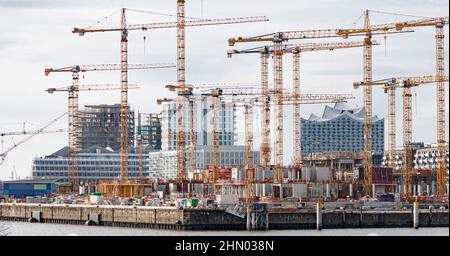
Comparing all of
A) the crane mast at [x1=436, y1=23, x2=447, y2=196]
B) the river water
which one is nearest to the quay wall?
the river water

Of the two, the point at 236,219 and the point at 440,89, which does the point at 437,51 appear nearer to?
the point at 440,89

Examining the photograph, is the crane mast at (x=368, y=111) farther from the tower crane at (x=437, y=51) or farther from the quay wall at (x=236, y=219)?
the quay wall at (x=236, y=219)

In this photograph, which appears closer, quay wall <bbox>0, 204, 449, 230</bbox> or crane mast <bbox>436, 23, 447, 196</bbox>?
quay wall <bbox>0, 204, 449, 230</bbox>

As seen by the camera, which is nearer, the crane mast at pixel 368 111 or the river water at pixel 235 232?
the river water at pixel 235 232

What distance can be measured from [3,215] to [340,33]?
54062mm

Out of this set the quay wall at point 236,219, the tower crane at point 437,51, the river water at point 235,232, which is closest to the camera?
the river water at point 235,232

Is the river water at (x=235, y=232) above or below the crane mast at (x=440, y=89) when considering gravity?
below

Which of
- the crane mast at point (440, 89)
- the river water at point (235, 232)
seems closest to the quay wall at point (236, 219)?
the river water at point (235, 232)

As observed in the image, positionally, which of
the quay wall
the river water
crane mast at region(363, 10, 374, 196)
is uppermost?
crane mast at region(363, 10, 374, 196)

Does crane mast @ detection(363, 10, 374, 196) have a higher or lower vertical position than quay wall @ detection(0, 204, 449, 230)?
higher

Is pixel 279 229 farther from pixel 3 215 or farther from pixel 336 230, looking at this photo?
pixel 3 215

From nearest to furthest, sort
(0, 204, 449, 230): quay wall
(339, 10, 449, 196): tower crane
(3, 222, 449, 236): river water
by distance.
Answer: (3, 222, 449, 236): river water → (0, 204, 449, 230): quay wall → (339, 10, 449, 196): tower crane

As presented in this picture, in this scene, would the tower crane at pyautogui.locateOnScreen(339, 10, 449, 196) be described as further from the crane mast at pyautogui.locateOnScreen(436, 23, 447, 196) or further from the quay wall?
the quay wall
